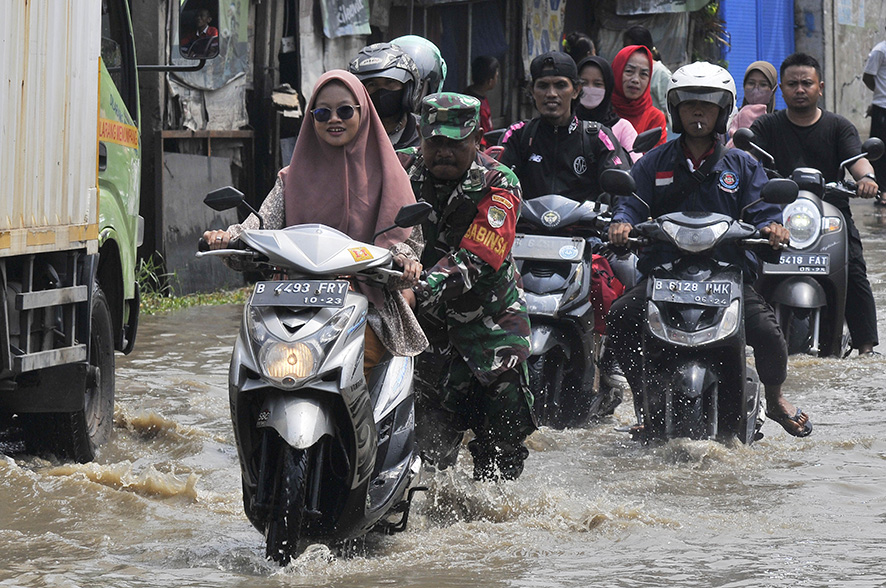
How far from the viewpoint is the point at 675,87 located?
20.0 feet

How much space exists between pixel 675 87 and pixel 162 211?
563cm

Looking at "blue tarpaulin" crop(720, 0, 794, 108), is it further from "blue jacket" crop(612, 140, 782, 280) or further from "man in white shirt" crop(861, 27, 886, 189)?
"blue jacket" crop(612, 140, 782, 280)

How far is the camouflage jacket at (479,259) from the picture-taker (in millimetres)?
4730

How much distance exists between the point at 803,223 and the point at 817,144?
0.49 metres

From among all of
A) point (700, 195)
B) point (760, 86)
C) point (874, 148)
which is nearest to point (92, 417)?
point (700, 195)

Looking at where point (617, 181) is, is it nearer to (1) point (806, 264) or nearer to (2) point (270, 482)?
(2) point (270, 482)

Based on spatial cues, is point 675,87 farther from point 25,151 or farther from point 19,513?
point 19,513

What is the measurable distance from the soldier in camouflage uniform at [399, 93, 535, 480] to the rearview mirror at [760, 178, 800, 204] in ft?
4.30

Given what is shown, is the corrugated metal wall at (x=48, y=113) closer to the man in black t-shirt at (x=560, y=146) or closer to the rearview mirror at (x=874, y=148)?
the man in black t-shirt at (x=560, y=146)

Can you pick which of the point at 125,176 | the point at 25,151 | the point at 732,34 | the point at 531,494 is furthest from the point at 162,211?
the point at 732,34

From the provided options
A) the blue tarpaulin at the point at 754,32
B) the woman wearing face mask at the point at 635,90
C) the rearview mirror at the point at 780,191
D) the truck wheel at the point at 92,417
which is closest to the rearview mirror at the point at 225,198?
the truck wheel at the point at 92,417

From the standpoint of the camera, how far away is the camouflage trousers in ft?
16.5

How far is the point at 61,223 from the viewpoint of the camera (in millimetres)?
5605

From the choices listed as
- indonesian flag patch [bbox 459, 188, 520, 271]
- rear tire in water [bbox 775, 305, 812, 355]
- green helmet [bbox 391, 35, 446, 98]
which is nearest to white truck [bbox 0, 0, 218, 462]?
green helmet [bbox 391, 35, 446, 98]
